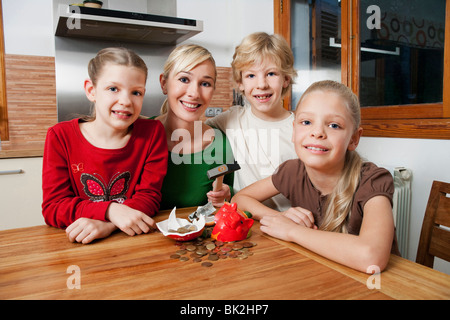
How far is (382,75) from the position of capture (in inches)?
79.0

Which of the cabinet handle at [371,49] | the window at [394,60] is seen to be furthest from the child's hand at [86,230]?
the cabinet handle at [371,49]

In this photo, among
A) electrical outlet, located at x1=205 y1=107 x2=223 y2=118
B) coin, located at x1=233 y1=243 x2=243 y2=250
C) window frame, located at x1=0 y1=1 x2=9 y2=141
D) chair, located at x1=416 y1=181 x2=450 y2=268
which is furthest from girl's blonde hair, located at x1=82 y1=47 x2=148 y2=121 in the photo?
A: electrical outlet, located at x1=205 y1=107 x2=223 y2=118

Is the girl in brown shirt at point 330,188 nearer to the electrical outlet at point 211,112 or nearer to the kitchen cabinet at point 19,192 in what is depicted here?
the kitchen cabinet at point 19,192

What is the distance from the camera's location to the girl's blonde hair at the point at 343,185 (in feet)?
3.17

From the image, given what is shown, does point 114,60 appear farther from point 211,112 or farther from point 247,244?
point 211,112

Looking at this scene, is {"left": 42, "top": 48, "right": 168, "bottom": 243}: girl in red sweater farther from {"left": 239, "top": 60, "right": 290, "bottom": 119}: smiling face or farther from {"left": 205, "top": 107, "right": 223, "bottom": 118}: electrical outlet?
{"left": 205, "top": 107, "right": 223, "bottom": 118}: electrical outlet

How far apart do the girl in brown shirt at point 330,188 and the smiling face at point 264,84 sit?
332 mm

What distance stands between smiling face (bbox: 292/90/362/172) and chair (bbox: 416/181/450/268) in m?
0.32

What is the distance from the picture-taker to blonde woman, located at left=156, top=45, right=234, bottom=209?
4.23 ft

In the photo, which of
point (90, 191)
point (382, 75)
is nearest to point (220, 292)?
point (90, 191)

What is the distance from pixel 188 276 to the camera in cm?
66

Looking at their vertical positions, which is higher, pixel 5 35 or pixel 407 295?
pixel 5 35

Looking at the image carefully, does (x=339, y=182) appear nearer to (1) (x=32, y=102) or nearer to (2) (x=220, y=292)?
(2) (x=220, y=292)

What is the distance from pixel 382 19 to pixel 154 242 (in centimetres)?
180
